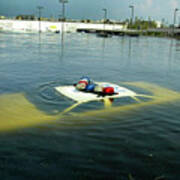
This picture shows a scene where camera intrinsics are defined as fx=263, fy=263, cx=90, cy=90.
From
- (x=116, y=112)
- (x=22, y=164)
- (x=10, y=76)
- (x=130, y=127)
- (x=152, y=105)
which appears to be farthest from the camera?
(x=10, y=76)

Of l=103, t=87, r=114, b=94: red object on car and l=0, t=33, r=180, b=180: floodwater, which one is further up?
l=103, t=87, r=114, b=94: red object on car

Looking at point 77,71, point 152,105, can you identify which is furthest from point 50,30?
point 152,105

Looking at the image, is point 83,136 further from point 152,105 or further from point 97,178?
point 152,105

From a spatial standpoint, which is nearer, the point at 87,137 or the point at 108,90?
the point at 87,137

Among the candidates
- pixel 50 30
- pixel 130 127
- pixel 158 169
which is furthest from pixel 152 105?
pixel 50 30

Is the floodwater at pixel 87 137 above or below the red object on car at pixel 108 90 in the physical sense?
below

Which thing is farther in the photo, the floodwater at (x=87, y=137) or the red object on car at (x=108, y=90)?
the red object on car at (x=108, y=90)

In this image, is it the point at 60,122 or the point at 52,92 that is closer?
the point at 60,122

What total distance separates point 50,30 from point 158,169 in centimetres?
14726

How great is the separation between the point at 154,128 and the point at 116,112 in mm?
1970

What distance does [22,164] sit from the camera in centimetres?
686

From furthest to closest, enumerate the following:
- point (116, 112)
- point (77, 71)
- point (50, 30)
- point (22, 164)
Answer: point (50, 30), point (77, 71), point (116, 112), point (22, 164)

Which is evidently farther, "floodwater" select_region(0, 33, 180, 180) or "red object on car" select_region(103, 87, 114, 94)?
"red object on car" select_region(103, 87, 114, 94)

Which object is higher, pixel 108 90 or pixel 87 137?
pixel 108 90
